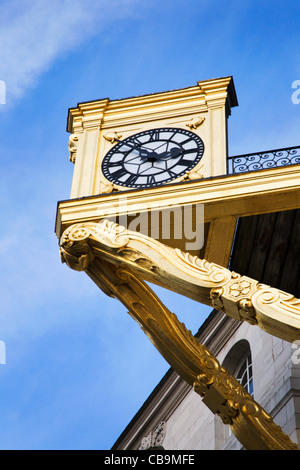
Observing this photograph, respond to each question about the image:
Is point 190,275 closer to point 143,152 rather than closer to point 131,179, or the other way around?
point 131,179

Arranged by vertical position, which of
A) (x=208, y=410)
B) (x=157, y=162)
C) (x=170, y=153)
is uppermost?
(x=170, y=153)

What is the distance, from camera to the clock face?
16.0 meters

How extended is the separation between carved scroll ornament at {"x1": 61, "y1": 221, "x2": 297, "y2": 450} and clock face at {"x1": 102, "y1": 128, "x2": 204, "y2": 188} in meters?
1.28

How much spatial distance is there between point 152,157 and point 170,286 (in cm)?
276

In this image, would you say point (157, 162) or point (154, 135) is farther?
point (154, 135)

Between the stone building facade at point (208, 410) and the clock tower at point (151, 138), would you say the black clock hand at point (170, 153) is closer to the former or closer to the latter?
the clock tower at point (151, 138)

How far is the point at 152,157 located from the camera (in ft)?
53.9

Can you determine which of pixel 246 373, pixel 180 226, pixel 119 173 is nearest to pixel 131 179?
pixel 119 173

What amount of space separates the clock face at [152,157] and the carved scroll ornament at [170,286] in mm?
1284

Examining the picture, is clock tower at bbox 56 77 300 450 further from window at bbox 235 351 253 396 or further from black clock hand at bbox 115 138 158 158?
window at bbox 235 351 253 396

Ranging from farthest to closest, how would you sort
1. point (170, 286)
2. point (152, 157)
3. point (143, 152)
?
point (143, 152) < point (152, 157) < point (170, 286)

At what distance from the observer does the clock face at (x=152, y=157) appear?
16.0m
